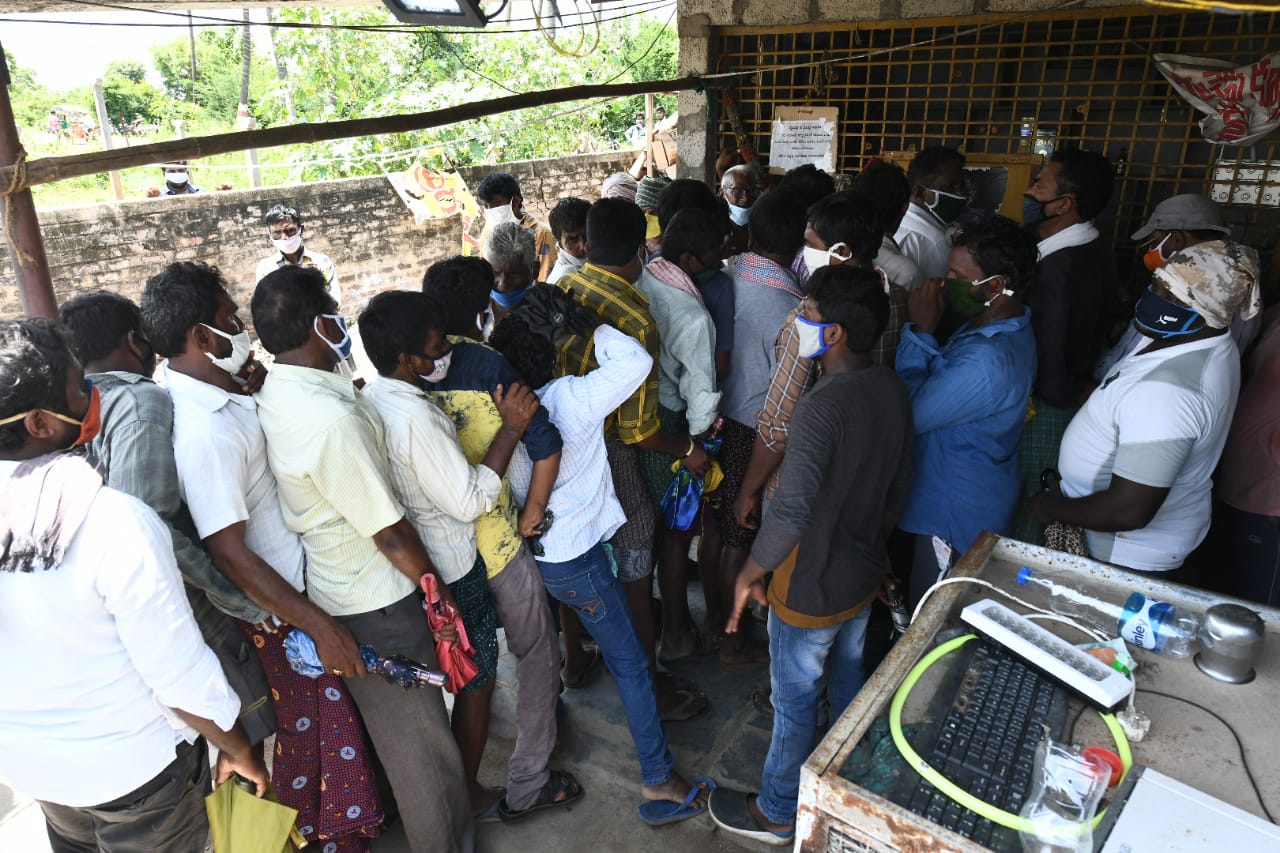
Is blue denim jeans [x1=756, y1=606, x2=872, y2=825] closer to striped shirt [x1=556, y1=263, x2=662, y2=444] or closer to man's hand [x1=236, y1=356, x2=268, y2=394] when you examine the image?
striped shirt [x1=556, y1=263, x2=662, y2=444]

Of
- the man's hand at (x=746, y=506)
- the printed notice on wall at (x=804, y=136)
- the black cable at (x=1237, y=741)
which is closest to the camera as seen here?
the black cable at (x=1237, y=741)

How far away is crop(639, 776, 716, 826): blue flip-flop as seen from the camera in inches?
101

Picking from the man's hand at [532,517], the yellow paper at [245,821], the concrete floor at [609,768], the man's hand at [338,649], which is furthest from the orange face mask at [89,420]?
the concrete floor at [609,768]

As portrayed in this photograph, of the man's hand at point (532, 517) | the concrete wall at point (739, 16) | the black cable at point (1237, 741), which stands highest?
the concrete wall at point (739, 16)

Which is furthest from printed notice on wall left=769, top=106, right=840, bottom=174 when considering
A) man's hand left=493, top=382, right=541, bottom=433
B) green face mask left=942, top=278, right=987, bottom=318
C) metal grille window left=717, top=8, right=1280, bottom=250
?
man's hand left=493, top=382, right=541, bottom=433

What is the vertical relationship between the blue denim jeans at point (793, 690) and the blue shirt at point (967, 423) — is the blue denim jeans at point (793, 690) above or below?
below

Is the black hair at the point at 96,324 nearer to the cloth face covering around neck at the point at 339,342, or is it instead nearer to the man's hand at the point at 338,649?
the cloth face covering around neck at the point at 339,342

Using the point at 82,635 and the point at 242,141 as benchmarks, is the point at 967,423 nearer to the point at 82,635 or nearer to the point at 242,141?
the point at 82,635

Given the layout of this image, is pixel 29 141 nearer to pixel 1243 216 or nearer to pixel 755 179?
pixel 755 179

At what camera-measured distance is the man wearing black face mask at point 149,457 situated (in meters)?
1.85

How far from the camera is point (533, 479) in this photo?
92.7 inches

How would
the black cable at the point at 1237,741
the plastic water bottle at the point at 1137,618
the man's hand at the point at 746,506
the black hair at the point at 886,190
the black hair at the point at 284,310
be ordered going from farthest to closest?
the black hair at the point at 886,190, the man's hand at the point at 746,506, the black hair at the point at 284,310, the plastic water bottle at the point at 1137,618, the black cable at the point at 1237,741

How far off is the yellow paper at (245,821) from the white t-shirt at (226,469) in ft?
1.82

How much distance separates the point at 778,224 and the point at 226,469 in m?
1.96
